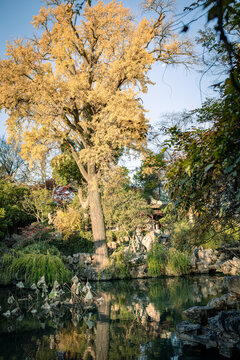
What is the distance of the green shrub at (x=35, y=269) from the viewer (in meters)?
6.87

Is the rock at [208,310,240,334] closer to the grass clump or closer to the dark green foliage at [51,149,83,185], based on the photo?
the grass clump

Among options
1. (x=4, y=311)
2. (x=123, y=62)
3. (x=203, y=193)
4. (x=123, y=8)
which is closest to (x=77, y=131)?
(x=123, y=62)

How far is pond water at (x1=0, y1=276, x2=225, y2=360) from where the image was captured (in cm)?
247

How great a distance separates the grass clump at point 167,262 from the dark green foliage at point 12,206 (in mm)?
6444

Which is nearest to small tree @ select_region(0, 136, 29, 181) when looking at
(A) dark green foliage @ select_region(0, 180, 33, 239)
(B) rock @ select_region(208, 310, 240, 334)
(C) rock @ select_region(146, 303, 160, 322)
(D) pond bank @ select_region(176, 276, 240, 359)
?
(A) dark green foliage @ select_region(0, 180, 33, 239)

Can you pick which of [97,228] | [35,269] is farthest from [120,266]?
[35,269]

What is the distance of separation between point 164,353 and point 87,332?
3.62 feet

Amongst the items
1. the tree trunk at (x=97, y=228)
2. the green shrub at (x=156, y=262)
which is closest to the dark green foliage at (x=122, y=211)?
the tree trunk at (x=97, y=228)

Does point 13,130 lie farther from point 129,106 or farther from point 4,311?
point 4,311

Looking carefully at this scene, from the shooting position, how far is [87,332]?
124 inches

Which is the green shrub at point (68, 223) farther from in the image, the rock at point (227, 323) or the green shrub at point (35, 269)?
the rock at point (227, 323)

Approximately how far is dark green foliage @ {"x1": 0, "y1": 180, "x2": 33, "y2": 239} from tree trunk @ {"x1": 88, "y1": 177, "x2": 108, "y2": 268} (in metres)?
4.36

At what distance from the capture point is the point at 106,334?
3.04 meters

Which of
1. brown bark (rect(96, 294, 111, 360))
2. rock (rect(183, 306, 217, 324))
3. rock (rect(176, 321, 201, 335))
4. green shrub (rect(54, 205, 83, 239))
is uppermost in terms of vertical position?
green shrub (rect(54, 205, 83, 239))
